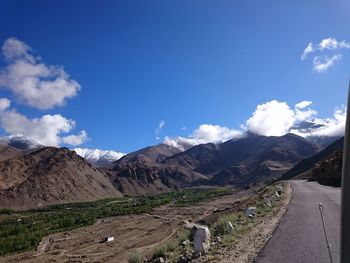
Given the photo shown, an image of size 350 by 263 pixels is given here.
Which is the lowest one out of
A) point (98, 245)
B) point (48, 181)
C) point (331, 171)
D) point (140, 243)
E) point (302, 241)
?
point (98, 245)

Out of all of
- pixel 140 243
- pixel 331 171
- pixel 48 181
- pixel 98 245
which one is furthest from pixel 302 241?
pixel 48 181

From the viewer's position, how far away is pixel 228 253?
14047mm

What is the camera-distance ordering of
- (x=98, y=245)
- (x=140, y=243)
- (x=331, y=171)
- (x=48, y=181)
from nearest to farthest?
(x=140, y=243), (x=98, y=245), (x=331, y=171), (x=48, y=181)

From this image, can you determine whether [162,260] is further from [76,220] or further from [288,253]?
[76,220]

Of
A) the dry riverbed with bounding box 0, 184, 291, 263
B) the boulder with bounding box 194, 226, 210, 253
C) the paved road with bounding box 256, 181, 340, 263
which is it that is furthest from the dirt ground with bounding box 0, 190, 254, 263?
the boulder with bounding box 194, 226, 210, 253

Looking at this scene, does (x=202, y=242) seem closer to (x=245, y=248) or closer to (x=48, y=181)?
(x=245, y=248)

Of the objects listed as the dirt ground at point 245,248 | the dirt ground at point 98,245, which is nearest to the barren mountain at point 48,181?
the dirt ground at point 98,245

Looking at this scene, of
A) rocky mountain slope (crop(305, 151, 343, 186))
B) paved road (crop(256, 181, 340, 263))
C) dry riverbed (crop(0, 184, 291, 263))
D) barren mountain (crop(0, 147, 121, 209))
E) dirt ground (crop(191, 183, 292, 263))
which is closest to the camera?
paved road (crop(256, 181, 340, 263))

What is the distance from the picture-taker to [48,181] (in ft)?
498

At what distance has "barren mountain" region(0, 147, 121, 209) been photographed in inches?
5433

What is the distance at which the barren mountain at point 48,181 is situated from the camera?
453 ft

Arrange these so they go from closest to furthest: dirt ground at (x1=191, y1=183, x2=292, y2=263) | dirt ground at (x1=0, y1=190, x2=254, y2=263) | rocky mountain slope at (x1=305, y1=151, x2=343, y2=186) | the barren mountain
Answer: dirt ground at (x1=191, y1=183, x2=292, y2=263) → dirt ground at (x1=0, y1=190, x2=254, y2=263) → rocky mountain slope at (x1=305, y1=151, x2=343, y2=186) → the barren mountain

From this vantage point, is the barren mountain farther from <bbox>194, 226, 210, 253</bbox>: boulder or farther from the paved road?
<bbox>194, 226, 210, 253</bbox>: boulder

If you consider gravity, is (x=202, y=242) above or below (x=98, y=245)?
above
